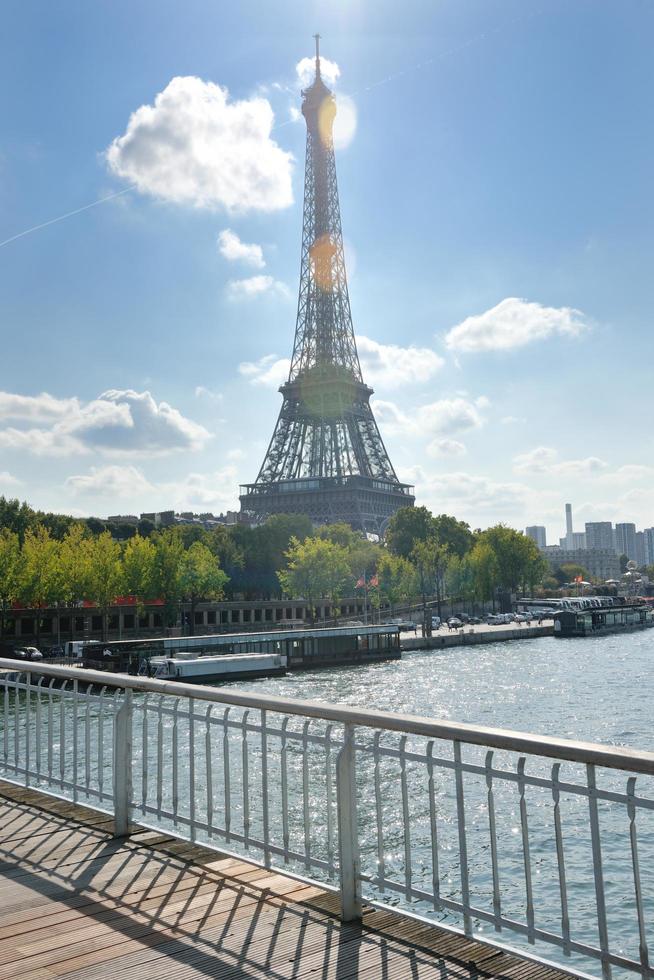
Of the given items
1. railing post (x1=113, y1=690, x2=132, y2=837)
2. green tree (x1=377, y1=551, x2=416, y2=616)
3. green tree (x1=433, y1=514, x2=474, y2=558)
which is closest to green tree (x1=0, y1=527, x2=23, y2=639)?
green tree (x1=377, y1=551, x2=416, y2=616)

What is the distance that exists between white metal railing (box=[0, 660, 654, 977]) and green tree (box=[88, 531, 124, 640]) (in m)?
35.1

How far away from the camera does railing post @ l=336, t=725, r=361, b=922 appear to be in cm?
559

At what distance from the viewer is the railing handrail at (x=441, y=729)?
4.28 metres

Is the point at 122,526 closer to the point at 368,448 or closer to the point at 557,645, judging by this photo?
the point at 368,448

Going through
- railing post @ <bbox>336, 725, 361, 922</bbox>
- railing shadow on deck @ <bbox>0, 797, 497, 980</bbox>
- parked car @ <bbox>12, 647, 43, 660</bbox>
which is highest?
railing post @ <bbox>336, 725, 361, 922</bbox>

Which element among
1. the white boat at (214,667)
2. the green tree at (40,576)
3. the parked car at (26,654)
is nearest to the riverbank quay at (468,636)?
the white boat at (214,667)

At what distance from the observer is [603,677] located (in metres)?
51.8

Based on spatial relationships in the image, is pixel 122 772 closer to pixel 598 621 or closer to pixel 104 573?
pixel 104 573

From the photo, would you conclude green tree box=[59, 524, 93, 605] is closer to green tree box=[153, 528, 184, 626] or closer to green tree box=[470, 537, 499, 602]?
green tree box=[153, 528, 184, 626]

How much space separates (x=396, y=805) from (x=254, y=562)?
280 ft

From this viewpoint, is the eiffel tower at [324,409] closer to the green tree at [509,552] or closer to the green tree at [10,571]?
the green tree at [509,552]

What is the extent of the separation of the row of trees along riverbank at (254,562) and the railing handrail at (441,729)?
58649 millimetres

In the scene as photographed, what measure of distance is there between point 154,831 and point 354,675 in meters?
52.9

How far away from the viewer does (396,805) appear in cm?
2161
